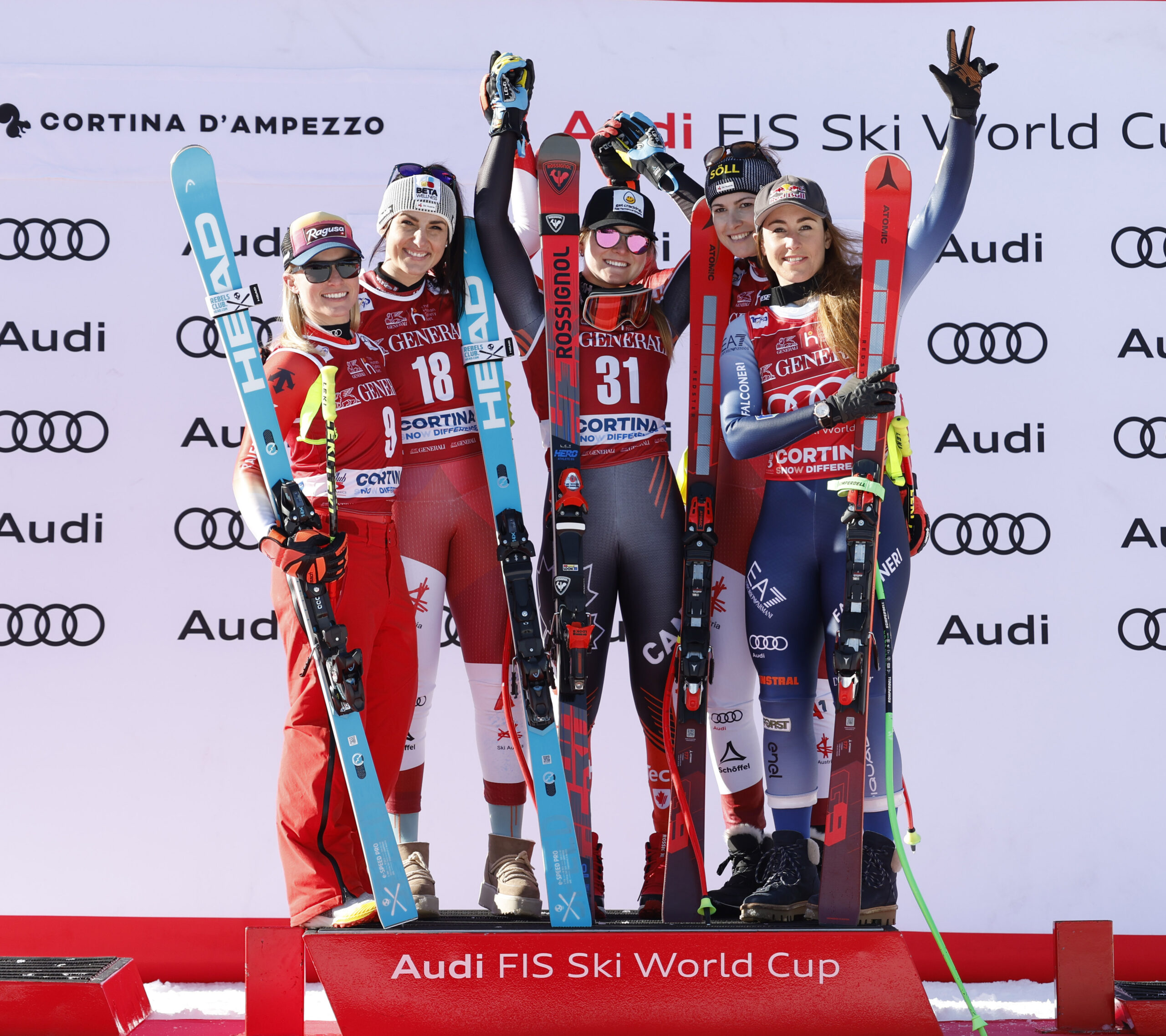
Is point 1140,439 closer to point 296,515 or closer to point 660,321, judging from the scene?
point 660,321

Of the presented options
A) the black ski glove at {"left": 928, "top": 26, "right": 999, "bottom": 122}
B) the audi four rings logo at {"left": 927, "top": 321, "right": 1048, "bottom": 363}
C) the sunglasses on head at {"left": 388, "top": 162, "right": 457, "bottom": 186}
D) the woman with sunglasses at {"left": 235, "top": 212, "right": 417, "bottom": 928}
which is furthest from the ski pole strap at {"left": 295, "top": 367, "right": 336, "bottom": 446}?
the audi four rings logo at {"left": 927, "top": 321, "right": 1048, "bottom": 363}

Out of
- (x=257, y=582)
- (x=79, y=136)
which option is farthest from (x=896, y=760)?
(x=79, y=136)

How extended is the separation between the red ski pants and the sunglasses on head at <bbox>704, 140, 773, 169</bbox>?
1332 mm

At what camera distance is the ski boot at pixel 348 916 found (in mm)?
2547

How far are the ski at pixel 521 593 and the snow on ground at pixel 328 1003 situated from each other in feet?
3.23

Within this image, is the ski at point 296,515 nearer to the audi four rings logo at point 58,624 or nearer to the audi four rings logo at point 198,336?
the audi four rings logo at point 198,336

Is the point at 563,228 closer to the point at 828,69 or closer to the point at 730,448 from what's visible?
the point at 730,448

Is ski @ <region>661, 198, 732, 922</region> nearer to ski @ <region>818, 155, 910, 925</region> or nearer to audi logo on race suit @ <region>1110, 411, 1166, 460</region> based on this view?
ski @ <region>818, 155, 910, 925</region>

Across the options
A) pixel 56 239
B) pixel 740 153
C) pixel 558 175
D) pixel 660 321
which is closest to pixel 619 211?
pixel 558 175

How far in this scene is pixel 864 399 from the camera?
2395 millimetres

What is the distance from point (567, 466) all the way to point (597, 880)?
1093mm

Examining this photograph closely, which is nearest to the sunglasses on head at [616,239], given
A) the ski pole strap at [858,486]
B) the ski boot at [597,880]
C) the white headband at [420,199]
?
the white headband at [420,199]

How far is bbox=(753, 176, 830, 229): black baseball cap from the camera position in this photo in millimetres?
2613

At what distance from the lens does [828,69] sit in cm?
398
